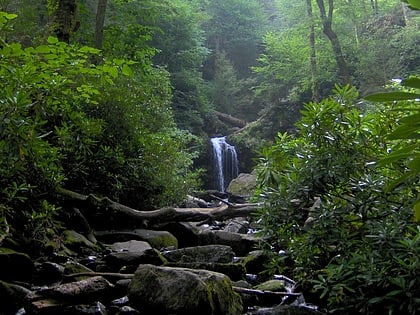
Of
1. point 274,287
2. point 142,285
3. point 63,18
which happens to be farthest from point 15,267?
point 63,18

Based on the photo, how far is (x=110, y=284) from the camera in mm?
4539

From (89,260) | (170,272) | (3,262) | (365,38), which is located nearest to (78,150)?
(89,260)

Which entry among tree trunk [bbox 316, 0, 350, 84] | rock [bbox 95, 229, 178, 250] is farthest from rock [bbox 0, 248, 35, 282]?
tree trunk [bbox 316, 0, 350, 84]

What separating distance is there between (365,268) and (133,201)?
21.1ft

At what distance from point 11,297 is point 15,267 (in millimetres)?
689

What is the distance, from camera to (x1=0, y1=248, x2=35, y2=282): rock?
454 cm

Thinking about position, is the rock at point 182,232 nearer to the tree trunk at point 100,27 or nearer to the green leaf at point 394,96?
the tree trunk at point 100,27

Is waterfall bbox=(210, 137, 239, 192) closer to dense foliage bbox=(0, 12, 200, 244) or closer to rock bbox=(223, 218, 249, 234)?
dense foliage bbox=(0, 12, 200, 244)

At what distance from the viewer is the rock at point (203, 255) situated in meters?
5.68

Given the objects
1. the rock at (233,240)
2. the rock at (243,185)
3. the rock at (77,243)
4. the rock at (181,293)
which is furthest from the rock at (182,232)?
the rock at (243,185)

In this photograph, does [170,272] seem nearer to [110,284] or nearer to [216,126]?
[110,284]

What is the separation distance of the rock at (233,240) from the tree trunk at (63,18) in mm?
4341

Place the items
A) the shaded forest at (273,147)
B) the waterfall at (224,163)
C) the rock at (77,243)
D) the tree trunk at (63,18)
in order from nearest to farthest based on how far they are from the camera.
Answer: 1. the shaded forest at (273,147)
2. the rock at (77,243)
3. the tree trunk at (63,18)
4. the waterfall at (224,163)

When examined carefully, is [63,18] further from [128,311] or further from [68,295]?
[128,311]
